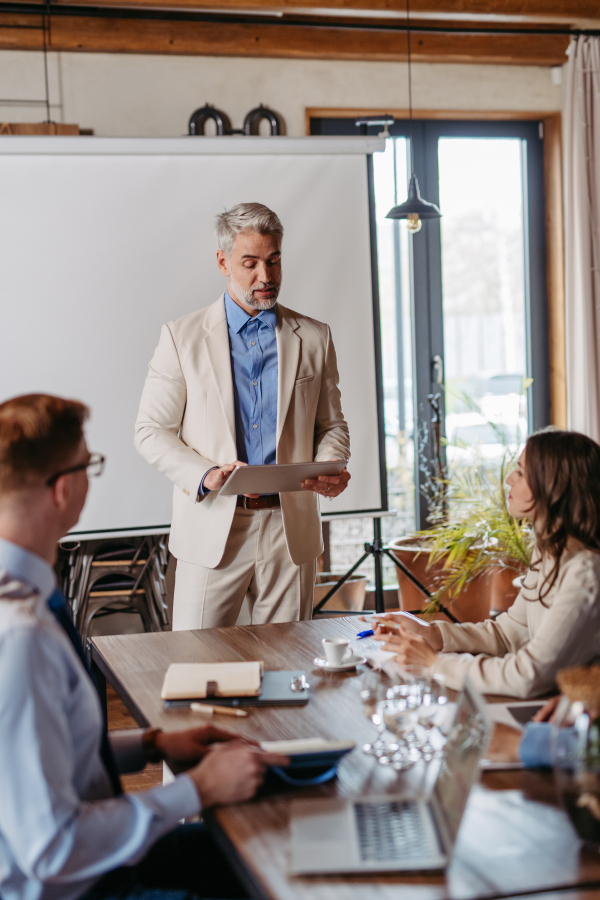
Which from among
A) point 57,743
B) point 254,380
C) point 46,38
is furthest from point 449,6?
point 57,743

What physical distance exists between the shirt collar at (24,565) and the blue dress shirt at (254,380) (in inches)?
61.5

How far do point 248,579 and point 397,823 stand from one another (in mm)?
1537

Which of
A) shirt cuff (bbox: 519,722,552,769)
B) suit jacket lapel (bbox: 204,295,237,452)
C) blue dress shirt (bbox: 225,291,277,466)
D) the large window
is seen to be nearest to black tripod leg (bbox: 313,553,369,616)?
the large window

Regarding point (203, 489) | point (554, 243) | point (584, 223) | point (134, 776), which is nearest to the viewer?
point (203, 489)

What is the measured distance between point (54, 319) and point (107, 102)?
122 cm

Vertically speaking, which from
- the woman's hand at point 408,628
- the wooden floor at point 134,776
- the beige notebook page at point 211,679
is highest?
the woman's hand at point 408,628

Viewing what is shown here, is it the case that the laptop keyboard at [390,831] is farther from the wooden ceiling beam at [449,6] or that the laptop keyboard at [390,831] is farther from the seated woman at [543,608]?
the wooden ceiling beam at [449,6]

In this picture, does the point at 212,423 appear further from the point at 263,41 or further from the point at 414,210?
the point at 263,41

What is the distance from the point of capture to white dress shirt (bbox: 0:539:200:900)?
99 cm

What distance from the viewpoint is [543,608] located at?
5.44ft

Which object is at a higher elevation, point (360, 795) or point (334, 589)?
point (360, 795)

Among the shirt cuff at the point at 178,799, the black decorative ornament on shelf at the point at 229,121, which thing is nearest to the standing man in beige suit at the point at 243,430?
the shirt cuff at the point at 178,799

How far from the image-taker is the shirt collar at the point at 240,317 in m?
2.72

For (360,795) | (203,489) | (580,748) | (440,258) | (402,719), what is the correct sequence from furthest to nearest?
(440,258), (203,489), (402,719), (360,795), (580,748)
